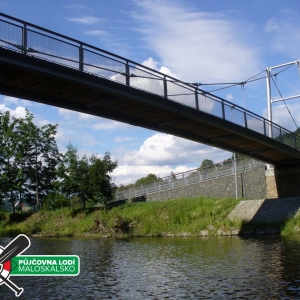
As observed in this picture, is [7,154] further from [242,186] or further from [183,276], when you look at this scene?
[183,276]

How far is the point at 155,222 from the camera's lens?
118 ft

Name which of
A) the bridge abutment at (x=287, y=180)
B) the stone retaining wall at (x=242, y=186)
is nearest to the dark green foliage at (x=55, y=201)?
the stone retaining wall at (x=242, y=186)

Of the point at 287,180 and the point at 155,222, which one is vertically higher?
the point at 287,180

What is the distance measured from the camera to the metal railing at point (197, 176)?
40688mm

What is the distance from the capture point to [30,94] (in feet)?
59.0

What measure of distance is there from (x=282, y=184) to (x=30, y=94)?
24.8m

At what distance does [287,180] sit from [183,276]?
908 inches

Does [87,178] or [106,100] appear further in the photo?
[87,178]

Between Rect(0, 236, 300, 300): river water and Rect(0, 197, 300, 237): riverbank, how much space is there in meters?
7.23

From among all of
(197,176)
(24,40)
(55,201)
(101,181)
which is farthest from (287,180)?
(24,40)

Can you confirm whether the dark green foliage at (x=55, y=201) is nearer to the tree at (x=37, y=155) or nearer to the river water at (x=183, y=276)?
the tree at (x=37, y=155)

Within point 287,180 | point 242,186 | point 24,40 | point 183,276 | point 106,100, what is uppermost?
point 24,40

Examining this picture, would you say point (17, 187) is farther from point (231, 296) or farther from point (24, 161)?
point (231, 296)

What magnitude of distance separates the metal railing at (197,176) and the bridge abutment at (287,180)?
314 centimetres
